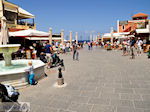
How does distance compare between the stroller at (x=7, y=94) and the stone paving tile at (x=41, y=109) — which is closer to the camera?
the stroller at (x=7, y=94)

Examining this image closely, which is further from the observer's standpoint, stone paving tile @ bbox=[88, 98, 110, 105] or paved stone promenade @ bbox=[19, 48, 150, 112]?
stone paving tile @ bbox=[88, 98, 110, 105]

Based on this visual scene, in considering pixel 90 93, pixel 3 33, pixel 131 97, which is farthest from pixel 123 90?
pixel 3 33

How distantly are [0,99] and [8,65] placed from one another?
4.10 m

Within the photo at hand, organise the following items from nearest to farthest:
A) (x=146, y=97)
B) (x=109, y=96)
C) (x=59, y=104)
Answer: (x=59, y=104) < (x=146, y=97) < (x=109, y=96)

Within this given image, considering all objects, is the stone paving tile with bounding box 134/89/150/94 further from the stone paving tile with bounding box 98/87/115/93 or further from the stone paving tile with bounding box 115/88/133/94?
the stone paving tile with bounding box 98/87/115/93

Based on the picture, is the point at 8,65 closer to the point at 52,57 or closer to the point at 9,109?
the point at 52,57

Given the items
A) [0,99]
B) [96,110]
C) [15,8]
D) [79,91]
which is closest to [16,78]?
[0,99]

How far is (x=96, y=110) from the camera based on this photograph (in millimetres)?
3070

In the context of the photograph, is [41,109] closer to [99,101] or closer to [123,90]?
[99,101]

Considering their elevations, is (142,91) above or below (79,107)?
above

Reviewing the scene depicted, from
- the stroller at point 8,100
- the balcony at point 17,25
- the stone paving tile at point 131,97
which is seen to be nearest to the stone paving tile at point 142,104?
the stone paving tile at point 131,97

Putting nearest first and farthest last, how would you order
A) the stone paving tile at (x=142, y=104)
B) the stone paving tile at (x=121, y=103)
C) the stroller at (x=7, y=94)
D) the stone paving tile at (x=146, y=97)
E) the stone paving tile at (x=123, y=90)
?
the stroller at (x=7, y=94) < the stone paving tile at (x=142, y=104) < the stone paving tile at (x=121, y=103) < the stone paving tile at (x=146, y=97) < the stone paving tile at (x=123, y=90)

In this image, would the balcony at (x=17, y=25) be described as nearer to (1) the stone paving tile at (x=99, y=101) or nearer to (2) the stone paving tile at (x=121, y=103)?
(1) the stone paving tile at (x=99, y=101)

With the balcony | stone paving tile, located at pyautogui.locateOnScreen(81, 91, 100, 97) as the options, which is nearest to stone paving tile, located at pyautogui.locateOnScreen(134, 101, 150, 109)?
stone paving tile, located at pyautogui.locateOnScreen(81, 91, 100, 97)
